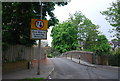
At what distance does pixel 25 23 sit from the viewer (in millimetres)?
13344

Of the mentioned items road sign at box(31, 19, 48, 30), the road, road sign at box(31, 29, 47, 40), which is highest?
road sign at box(31, 19, 48, 30)

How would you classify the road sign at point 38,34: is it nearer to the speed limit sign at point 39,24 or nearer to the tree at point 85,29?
the speed limit sign at point 39,24

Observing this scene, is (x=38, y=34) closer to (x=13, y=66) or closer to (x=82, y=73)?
(x=13, y=66)

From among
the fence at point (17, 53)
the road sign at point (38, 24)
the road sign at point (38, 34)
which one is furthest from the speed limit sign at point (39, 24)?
the fence at point (17, 53)

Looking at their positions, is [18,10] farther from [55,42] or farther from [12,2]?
[55,42]

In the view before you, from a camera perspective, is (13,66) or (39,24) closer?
(39,24)

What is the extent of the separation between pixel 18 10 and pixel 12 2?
2.40 feet

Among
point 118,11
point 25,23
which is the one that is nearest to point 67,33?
point 118,11

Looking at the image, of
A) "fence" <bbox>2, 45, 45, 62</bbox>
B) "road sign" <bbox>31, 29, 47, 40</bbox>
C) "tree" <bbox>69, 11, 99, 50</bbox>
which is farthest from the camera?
"tree" <bbox>69, 11, 99, 50</bbox>

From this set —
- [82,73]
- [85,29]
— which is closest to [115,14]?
[82,73]

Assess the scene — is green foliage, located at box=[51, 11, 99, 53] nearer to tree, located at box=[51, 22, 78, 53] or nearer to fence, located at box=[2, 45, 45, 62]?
tree, located at box=[51, 22, 78, 53]

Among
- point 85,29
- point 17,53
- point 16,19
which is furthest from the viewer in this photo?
point 85,29

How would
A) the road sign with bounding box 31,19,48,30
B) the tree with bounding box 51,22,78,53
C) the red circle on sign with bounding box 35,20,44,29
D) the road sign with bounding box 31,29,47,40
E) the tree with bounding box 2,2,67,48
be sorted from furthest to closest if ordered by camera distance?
the tree with bounding box 51,22,78,53 < the red circle on sign with bounding box 35,20,44,29 < the road sign with bounding box 31,29,47,40 < the road sign with bounding box 31,19,48,30 < the tree with bounding box 2,2,67,48

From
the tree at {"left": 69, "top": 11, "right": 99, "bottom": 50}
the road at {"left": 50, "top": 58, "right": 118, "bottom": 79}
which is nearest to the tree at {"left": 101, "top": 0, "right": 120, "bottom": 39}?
the road at {"left": 50, "top": 58, "right": 118, "bottom": 79}
